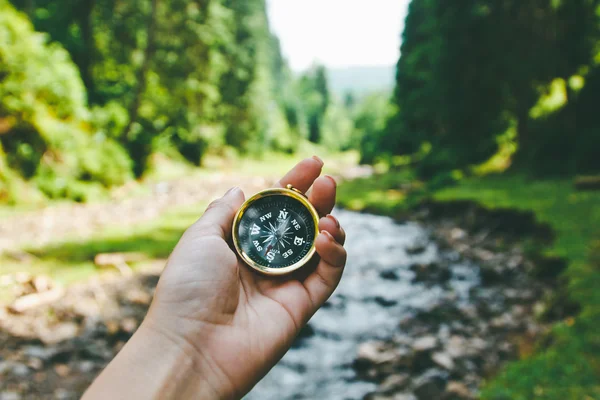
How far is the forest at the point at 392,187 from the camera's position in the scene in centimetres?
Answer: 540

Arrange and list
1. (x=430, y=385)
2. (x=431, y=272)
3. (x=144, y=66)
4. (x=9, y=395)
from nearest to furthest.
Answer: (x=9, y=395) < (x=430, y=385) < (x=431, y=272) < (x=144, y=66)

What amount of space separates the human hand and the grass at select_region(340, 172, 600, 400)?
3.00m

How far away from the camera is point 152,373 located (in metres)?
2.01

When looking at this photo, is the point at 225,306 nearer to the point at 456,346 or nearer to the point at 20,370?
the point at 20,370

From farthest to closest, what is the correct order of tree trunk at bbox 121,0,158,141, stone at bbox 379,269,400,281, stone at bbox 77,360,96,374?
tree trunk at bbox 121,0,158,141 < stone at bbox 379,269,400,281 < stone at bbox 77,360,96,374

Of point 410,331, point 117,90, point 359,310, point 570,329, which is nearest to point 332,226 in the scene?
point 570,329

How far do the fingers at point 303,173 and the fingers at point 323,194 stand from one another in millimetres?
184

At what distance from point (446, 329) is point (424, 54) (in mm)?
20609

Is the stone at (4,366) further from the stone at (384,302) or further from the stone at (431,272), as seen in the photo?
the stone at (431,272)

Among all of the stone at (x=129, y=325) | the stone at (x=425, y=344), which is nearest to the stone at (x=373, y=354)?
the stone at (x=425, y=344)

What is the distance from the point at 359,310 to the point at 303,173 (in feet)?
17.0

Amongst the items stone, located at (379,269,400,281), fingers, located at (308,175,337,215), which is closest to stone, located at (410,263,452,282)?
stone, located at (379,269,400,281)

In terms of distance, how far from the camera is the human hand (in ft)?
7.20

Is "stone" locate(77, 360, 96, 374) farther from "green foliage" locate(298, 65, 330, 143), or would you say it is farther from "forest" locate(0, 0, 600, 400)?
"green foliage" locate(298, 65, 330, 143)
